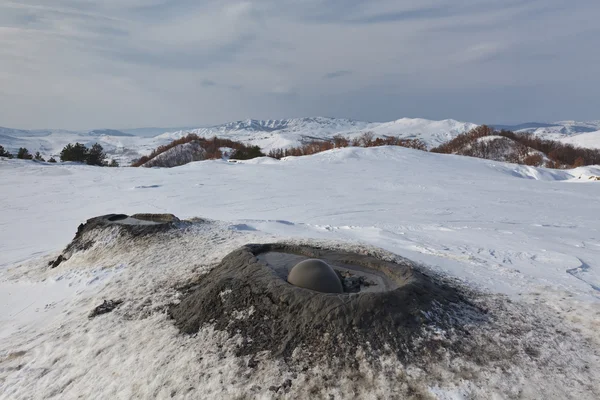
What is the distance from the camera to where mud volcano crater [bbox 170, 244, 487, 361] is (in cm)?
374

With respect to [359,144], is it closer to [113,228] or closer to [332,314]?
[113,228]

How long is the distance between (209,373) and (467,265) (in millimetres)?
5070

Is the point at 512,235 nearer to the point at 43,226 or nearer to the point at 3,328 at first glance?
the point at 3,328

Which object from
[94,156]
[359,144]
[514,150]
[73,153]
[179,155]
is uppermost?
[359,144]

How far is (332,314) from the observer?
13.0 ft

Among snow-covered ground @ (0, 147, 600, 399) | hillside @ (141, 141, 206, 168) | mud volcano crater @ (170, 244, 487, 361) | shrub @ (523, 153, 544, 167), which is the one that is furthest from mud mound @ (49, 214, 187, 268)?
hillside @ (141, 141, 206, 168)

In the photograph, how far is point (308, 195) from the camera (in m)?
15.1

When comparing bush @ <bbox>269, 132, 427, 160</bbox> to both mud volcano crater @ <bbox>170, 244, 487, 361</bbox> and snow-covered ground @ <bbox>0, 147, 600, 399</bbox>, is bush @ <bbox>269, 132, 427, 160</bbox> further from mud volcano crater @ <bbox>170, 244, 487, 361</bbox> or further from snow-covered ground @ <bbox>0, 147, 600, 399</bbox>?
mud volcano crater @ <bbox>170, 244, 487, 361</bbox>

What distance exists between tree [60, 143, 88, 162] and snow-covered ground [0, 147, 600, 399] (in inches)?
851

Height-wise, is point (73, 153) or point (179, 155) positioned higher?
point (73, 153)

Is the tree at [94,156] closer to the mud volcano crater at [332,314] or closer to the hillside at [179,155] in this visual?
the hillside at [179,155]

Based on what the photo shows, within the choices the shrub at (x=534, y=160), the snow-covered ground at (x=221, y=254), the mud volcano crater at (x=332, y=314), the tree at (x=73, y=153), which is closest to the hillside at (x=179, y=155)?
the tree at (x=73, y=153)

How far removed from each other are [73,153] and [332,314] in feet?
145

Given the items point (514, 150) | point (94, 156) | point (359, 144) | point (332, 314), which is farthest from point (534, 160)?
point (94, 156)
